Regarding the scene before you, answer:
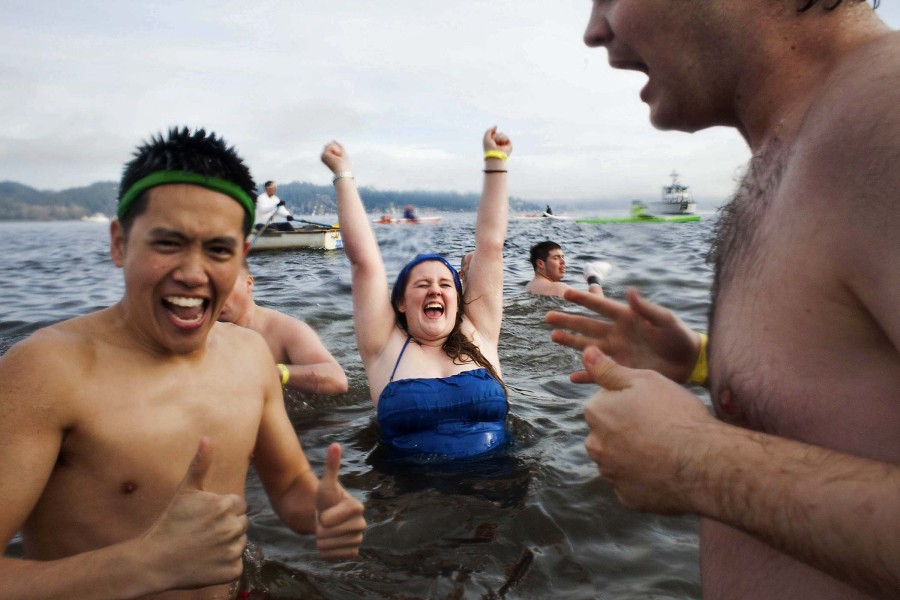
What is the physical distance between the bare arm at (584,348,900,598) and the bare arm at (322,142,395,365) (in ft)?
9.71

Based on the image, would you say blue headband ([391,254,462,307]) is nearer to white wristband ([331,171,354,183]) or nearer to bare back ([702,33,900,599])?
white wristband ([331,171,354,183])

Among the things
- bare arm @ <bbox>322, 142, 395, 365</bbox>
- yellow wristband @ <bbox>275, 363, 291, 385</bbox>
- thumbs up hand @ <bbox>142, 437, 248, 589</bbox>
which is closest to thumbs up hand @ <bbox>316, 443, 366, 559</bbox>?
thumbs up hand @ <bbox>142, 437, 248, 589</bbox>

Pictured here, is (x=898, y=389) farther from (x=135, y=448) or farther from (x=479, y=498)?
(x=479, y=498)

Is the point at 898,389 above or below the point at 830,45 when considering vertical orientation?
below

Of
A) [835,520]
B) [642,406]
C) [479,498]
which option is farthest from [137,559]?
[479,498]

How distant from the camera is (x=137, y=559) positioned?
1691 millimetres

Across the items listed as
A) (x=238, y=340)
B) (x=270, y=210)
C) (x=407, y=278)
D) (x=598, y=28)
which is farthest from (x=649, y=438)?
(x=270, y=210)

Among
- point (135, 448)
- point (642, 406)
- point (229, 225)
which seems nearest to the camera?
point (642, 406)

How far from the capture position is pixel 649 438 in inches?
56.5

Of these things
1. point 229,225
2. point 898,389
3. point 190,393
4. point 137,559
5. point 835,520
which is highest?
point 229,225

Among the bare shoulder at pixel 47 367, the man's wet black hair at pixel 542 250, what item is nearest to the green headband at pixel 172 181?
the bare shoulder at pixel 47 367

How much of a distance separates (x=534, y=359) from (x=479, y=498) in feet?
12.3

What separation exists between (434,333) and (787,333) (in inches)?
127

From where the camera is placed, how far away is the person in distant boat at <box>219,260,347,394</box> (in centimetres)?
520
